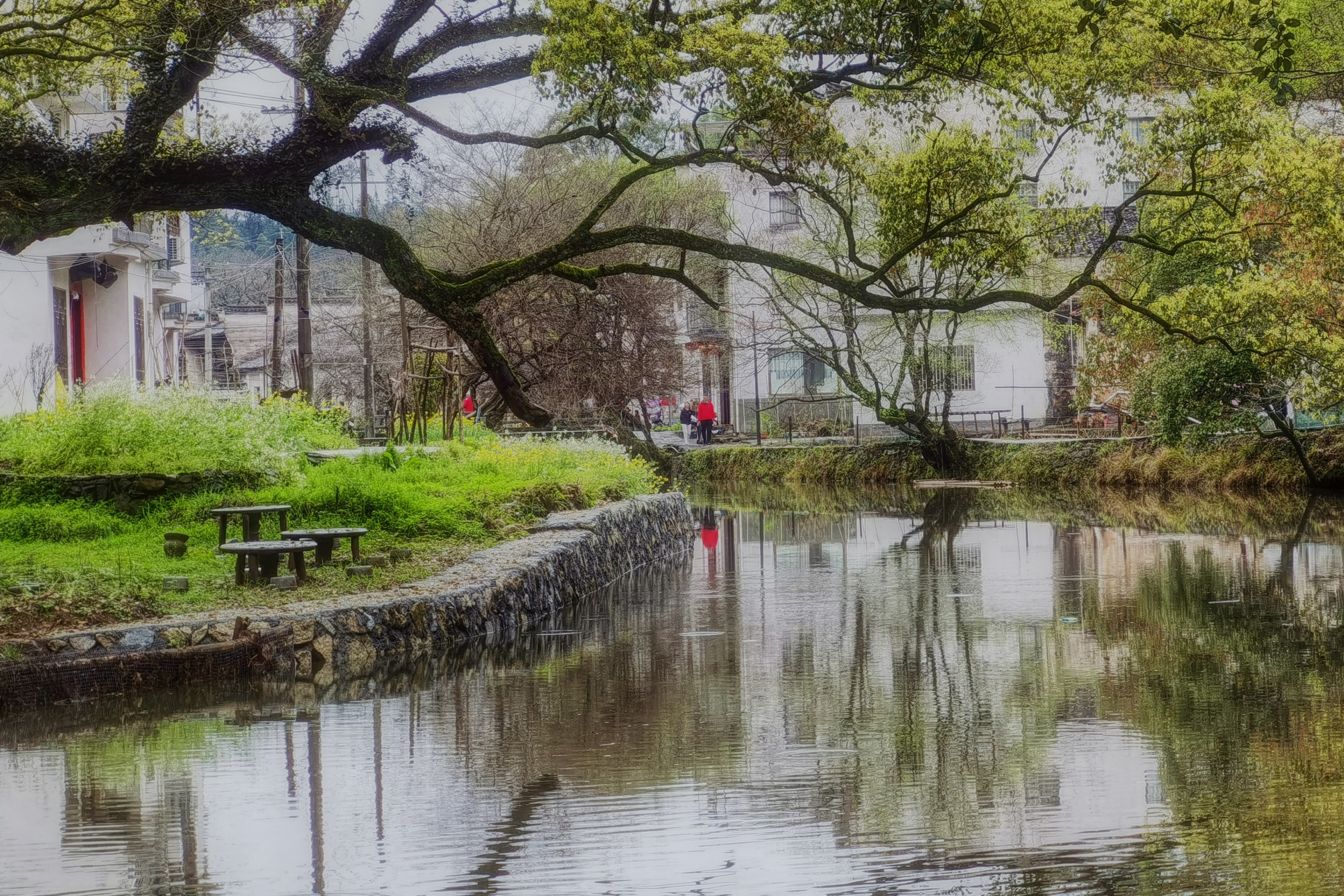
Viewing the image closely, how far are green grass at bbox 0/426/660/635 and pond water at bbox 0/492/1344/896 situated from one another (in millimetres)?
1449

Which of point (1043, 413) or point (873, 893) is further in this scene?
point (1043, 413)

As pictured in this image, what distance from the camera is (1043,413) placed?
45.7 metres

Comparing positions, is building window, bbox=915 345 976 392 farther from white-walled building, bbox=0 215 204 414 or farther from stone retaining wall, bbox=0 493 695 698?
stone retaining wall, bbox=0 493 695 698

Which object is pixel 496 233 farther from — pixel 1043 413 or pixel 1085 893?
pixel 1085 893

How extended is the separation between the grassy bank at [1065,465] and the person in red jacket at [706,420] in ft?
11.3

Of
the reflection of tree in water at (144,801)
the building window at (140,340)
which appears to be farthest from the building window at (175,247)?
the reflection of tree in water at (144,801)

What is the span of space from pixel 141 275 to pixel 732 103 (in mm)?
22344

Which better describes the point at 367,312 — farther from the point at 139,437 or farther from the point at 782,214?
the point at 139,437

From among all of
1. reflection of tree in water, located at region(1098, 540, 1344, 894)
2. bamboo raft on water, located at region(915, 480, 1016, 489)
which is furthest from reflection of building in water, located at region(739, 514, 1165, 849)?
Result: bamboo raft on water, located at region(915, 480, 1016, 489)

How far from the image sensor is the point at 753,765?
316 inches

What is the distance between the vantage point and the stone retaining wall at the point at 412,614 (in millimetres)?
10516

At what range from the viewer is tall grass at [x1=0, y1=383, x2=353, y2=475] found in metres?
17.4

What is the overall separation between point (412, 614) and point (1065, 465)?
25.4 meters

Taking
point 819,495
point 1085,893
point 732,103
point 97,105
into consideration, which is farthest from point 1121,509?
point 1085,893
